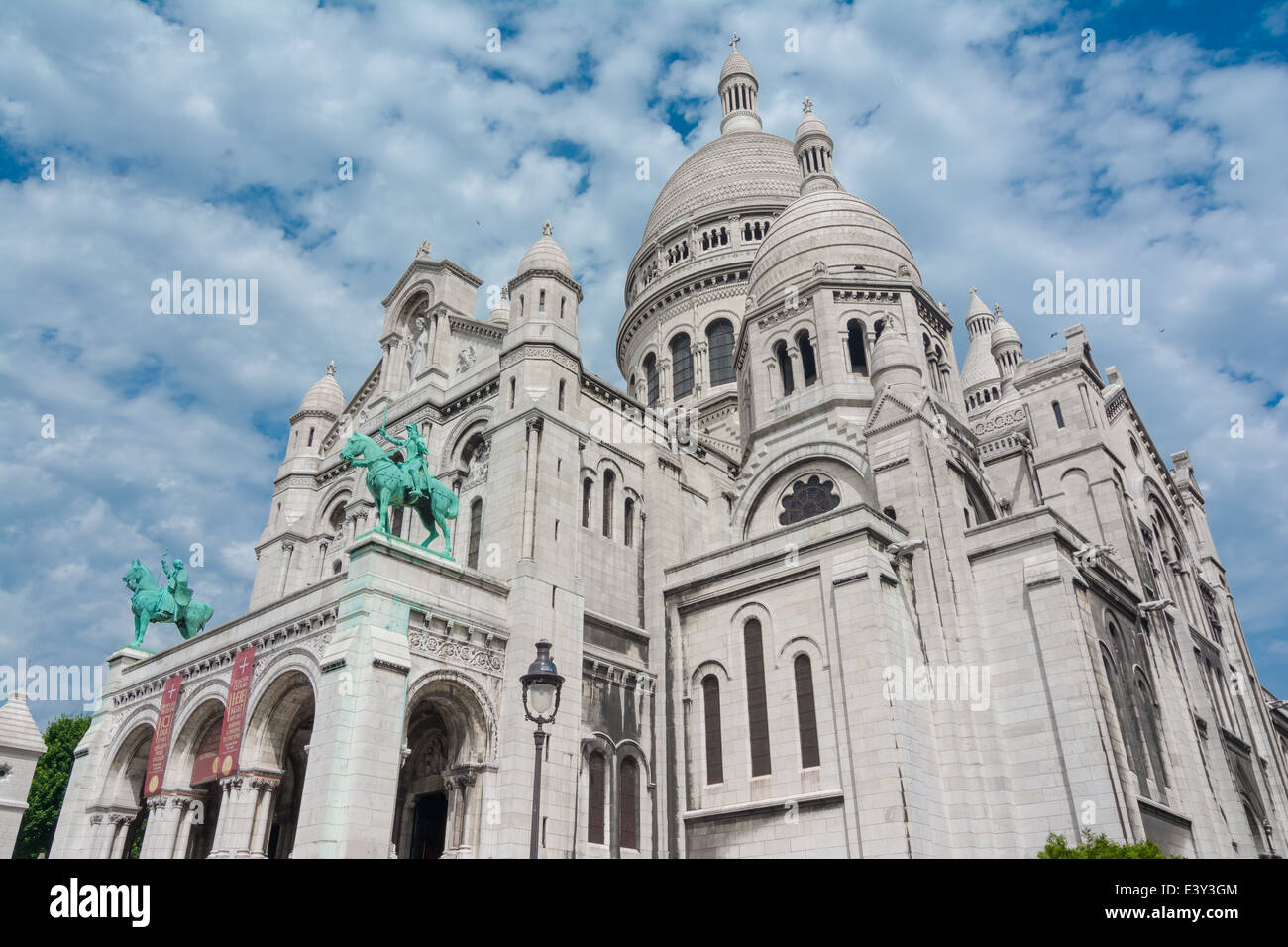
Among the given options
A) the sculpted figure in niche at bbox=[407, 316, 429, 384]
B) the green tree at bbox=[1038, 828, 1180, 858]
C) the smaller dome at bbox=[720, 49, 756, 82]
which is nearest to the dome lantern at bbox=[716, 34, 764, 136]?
the smaller dome at bbox=[720, 49, 756, 82]

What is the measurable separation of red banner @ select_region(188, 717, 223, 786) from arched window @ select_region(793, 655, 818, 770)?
615 inches

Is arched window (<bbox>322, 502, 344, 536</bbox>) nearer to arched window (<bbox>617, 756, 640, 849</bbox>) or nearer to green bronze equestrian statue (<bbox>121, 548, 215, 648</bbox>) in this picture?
green bronze equestrian statue (<bbox>121, 548, 215, 648</bbox>)

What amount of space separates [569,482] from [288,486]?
15.2 metres

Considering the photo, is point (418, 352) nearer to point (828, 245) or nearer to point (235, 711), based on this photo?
point (235, 711)

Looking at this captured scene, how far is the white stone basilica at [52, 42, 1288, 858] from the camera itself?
22.8 m

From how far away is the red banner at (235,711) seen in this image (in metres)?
23.6

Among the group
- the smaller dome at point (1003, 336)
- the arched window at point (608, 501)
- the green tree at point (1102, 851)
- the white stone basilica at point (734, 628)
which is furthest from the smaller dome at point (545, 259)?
the smaller dome at point (1003, 336)

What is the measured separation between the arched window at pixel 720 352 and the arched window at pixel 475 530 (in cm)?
2260

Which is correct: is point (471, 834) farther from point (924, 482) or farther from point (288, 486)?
point (288, 486)

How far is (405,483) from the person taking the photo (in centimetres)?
2492

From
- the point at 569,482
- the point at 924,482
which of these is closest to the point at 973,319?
the point at 924,482

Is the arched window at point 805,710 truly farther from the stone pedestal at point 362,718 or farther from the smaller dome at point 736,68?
the smaller dome at point 736,68

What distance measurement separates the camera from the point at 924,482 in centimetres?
2812

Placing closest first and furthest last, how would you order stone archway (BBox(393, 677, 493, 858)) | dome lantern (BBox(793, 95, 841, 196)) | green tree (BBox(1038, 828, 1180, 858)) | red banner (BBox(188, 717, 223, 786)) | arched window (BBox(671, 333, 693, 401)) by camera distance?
green tree (BBox(1038, 828, 1180, 858)), stone archway (BBox(393, 677, 493, 858)), red banner (BBox(188, 717, 223, 786)), dome lantern (BBox(793, 95, 841, 196)), arched window (BBox(671, 333, 693, 401))
